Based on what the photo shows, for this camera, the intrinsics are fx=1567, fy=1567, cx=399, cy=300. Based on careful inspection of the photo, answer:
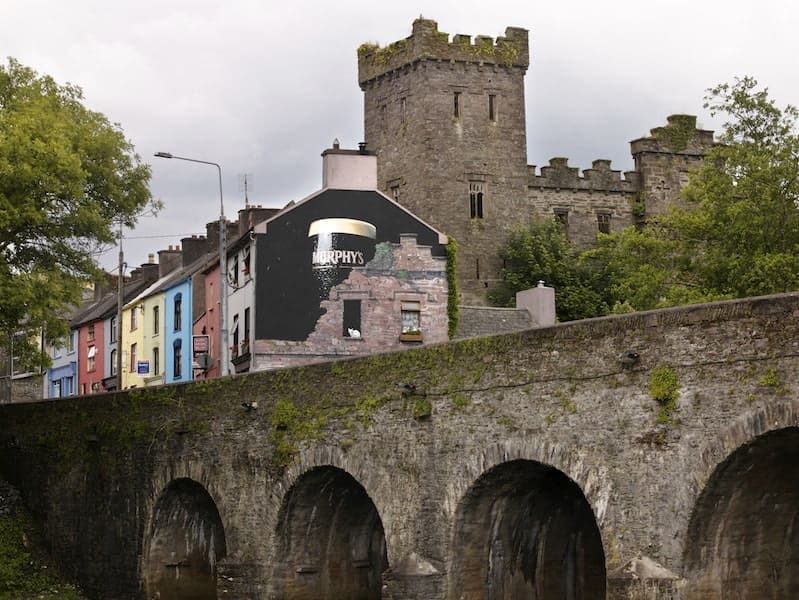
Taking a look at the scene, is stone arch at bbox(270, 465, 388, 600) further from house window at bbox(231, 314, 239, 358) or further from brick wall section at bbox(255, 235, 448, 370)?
house window at bbox(231, 314, 239, 358)

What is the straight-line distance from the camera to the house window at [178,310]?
60250mm

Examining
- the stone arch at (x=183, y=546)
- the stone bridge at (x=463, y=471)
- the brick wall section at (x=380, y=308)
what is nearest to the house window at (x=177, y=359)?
the brick wall section at (x=380, y=308)

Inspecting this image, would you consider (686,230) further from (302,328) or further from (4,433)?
(4,433)

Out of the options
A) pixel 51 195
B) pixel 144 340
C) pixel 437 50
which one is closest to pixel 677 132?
pixel 437 50

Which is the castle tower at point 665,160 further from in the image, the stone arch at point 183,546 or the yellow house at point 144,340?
the stone arch at point 183,546

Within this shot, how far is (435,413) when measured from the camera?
1028 inches

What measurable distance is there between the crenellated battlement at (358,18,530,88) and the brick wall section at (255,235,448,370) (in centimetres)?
2170

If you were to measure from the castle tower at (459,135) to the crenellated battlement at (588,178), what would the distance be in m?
2.45

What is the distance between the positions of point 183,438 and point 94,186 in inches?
367

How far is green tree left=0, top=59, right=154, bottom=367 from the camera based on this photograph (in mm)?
37062

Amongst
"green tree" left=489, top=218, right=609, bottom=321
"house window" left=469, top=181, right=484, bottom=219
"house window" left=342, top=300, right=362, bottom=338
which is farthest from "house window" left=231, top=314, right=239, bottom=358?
"house window" left=469, top=181, right=484, bottom=219

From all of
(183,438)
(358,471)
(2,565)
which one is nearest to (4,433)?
(2,565)

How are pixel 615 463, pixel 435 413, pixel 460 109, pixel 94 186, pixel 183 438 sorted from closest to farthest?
pixel 615 463 < pixel 435 413 < pixel 183 438 < pixel 94 186 < pixel 460 109

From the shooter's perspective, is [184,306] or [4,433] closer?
[4,433]
